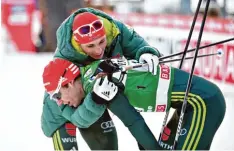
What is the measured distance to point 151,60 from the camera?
3.45 metres

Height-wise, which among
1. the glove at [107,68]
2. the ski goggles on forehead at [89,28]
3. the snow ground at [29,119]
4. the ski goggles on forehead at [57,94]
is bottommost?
the snow ground at [29,119]

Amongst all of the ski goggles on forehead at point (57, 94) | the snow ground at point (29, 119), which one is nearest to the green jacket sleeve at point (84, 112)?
the ski goggles on forehead at point (57, 94)

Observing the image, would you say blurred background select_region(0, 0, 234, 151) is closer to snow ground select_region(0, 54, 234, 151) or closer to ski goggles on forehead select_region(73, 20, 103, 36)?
snow ground select_region(0, 54, 234, 151)

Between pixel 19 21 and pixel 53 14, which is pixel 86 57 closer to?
pixel 53 14

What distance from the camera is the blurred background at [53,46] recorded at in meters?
5.50

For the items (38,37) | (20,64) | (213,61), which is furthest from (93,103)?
(38,37)

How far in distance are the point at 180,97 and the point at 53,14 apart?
339 inches

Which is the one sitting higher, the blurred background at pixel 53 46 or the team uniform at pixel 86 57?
the team uniform at pixel 86 57

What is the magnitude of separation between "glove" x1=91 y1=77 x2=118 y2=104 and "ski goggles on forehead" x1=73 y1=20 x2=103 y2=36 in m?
0.34

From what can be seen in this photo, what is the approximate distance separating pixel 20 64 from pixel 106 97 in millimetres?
7932

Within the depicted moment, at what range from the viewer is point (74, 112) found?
3535 millimetres

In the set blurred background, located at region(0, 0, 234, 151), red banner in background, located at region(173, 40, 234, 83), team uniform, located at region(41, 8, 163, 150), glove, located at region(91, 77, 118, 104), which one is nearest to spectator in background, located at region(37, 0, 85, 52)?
blurred background, located at region(0, 0, 234, 151)

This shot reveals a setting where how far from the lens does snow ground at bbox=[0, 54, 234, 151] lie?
4.99m

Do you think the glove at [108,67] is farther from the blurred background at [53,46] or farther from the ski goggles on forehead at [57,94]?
the blurred background at [53,46]
